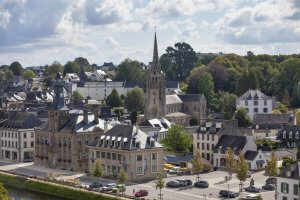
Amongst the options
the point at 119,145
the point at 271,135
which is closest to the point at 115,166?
the point at 119,145

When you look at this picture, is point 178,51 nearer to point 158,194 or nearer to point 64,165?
point 64,165

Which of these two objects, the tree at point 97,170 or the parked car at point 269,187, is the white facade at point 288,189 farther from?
the tree at point 97,170

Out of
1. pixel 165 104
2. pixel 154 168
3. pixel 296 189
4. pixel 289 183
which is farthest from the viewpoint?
pixel 165 104

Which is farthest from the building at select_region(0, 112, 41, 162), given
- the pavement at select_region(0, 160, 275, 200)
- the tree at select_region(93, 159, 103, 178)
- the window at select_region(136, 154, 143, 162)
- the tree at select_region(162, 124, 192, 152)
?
the window at select_region(136, 154, 143, 162)

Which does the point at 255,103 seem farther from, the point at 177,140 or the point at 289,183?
the point at 289,183

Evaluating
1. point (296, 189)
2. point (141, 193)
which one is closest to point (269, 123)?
point (141, 193)

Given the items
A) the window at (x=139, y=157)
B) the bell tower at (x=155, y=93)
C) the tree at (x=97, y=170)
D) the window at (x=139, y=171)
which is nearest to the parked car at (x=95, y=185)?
the tree at (x=97, y=170)
